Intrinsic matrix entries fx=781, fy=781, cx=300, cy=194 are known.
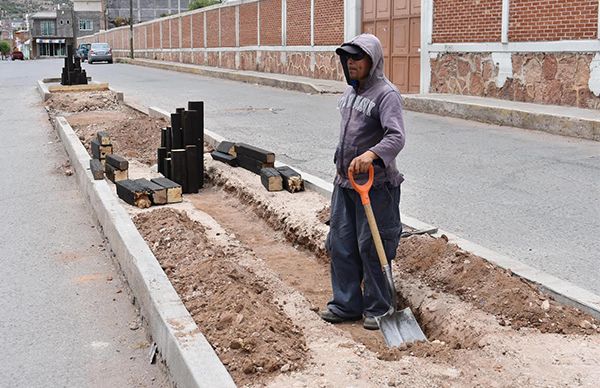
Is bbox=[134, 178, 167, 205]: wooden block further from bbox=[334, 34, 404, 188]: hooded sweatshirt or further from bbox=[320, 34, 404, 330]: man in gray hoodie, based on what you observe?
bbox=[334, 34, 404, 188]: hooded sweatshirt

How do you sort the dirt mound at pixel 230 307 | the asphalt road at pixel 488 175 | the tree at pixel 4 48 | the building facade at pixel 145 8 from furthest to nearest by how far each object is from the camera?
the tree at pixel 4 48 < the building facade at pixel 145 8 < the asphalt road at pixel 488 175 < the dirt mound at pixel 230 307

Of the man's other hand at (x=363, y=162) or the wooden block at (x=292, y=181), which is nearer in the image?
the man's other hand at (x=363, y=162)

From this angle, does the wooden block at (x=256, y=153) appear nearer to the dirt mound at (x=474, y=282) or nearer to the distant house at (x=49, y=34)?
the dirt mound at (x=474, y=282)

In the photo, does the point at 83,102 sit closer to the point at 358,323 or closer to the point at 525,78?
the point at 525,78

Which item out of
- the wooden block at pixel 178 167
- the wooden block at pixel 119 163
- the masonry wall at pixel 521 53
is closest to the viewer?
the wooden block at pixel 119 163

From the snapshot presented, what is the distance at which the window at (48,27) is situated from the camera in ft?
421

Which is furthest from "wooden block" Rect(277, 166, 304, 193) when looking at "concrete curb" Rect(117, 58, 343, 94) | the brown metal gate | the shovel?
"concrete curb" Rect(117, 58, 343, 94)

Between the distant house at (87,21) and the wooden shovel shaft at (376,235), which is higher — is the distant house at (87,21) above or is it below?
above

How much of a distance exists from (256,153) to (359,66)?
16.1 feet

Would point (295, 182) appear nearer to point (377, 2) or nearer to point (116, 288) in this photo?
point (116, 288)

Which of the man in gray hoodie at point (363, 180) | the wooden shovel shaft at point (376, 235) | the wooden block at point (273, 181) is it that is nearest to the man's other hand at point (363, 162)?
the man in gray hoodie at point (363, 180)

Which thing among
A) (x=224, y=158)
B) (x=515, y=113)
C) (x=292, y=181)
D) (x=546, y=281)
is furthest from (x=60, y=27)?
(x=546, y=281)

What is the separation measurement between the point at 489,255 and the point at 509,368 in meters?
1.71

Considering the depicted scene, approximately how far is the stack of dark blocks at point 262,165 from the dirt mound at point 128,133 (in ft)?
4.25
